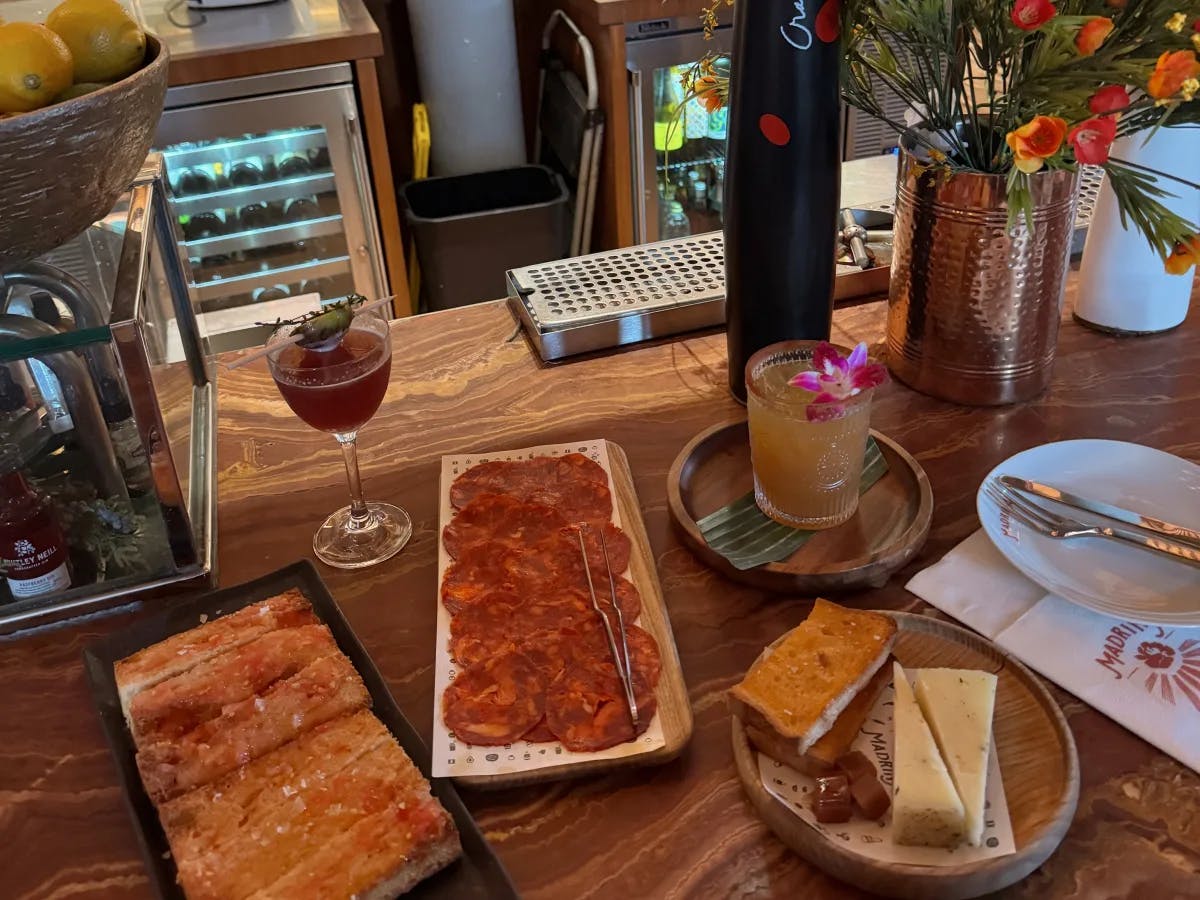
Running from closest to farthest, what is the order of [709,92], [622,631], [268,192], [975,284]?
[622,631], [975,284], [709,92], [268,192]

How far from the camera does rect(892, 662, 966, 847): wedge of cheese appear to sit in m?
0.66

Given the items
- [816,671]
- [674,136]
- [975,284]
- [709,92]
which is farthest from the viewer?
[674,136]

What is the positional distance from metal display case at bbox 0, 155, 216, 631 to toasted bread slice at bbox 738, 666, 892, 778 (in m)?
0.57

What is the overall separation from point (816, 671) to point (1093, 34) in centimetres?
54

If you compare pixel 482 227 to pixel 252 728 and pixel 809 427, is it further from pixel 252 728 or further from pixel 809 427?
pixel 252 728

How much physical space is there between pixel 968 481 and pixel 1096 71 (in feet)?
1.38

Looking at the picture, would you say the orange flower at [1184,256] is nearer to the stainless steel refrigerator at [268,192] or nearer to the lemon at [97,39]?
the lemon at [97,39]

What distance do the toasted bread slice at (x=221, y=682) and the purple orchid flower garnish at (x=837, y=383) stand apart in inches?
19.0

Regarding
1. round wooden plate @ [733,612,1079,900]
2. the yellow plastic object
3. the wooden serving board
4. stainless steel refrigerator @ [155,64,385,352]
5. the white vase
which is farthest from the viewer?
the yellow plastic object

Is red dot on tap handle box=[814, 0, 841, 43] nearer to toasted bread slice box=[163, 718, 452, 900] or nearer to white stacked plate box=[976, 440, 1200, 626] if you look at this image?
white stacked plate box=[976, 440, 1200, 626]

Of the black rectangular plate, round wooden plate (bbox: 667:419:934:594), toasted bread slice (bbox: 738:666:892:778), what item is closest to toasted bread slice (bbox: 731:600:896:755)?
toasted bread slice (bbox: 738:666:892:778)

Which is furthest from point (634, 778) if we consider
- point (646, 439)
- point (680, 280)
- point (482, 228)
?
point (482, 228)

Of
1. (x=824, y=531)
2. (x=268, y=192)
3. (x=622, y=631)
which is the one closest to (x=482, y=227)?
(x=268, y=192)

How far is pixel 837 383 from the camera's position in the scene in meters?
0.94
